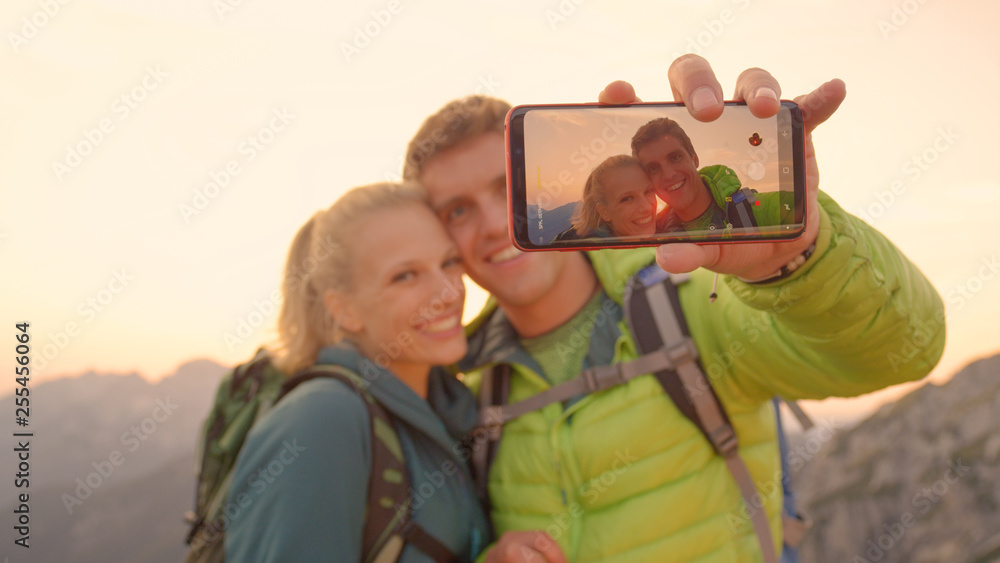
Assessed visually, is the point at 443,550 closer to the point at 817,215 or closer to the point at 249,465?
the point at 249,465

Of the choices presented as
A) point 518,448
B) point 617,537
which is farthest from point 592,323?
point 617,537

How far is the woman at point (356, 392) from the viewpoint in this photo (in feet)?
7.89

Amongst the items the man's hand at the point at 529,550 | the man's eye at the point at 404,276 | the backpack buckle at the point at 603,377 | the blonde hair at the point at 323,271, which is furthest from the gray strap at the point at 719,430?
the blonde hair at the point at 323,271

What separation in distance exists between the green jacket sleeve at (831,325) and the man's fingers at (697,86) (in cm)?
72

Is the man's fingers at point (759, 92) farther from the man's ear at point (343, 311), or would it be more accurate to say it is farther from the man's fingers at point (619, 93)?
the man's ear at point (343, 311)

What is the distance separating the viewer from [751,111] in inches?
70.6

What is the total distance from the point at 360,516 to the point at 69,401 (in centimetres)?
4684

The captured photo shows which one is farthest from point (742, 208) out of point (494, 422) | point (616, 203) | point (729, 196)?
point (494, 422)

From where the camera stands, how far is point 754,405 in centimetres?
286

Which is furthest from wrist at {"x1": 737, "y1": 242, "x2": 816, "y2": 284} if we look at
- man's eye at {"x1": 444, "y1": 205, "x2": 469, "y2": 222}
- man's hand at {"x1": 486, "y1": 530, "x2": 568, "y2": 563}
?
man's eye at {"x1": 444, "y1": 205, "x2": 469, "y2": 222}

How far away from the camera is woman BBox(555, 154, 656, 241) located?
184 cm

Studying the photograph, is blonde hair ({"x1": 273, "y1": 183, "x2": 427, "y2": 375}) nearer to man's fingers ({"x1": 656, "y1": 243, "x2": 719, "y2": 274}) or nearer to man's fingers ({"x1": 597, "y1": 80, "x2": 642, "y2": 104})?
man's fingers ({"x1": 597, "y1": 80, "x2": 642, "y2": 104})

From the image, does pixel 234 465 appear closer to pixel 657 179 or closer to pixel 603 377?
pixel 603 377

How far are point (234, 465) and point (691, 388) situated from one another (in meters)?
2.52
